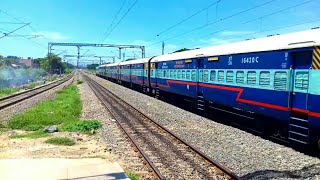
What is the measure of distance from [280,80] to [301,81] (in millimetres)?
1110

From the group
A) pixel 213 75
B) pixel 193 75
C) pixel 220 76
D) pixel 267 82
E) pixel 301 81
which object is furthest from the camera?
pixel 193 75

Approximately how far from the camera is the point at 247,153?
11039 mm

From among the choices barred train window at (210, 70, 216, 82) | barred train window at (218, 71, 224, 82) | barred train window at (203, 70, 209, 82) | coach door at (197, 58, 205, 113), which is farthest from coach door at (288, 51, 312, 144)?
coach door at (197, 58, 205, 113)

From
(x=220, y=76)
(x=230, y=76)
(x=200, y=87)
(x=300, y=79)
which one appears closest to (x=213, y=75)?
(x=220, y=76)

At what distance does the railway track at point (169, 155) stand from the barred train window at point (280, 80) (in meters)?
3.43

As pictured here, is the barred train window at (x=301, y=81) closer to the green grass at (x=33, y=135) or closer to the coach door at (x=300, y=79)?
the coach door at (x=300, y=79)

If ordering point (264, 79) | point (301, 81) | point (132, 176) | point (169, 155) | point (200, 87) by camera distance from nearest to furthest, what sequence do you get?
point (132, 176), point (301, 81), point (169, 155), point (264, 79), point (200, 87)

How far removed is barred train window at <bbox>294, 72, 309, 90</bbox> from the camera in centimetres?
1049

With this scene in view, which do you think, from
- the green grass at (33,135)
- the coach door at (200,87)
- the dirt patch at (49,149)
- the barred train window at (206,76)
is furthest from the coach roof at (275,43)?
the green grass at (33,135)

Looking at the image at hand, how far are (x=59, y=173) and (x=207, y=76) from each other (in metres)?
11.2

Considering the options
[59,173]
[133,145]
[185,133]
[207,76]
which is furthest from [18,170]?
[207,76]

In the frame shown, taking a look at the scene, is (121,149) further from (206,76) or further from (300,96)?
(206,76)

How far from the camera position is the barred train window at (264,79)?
12555 mm

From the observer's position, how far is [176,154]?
36.3 ft
